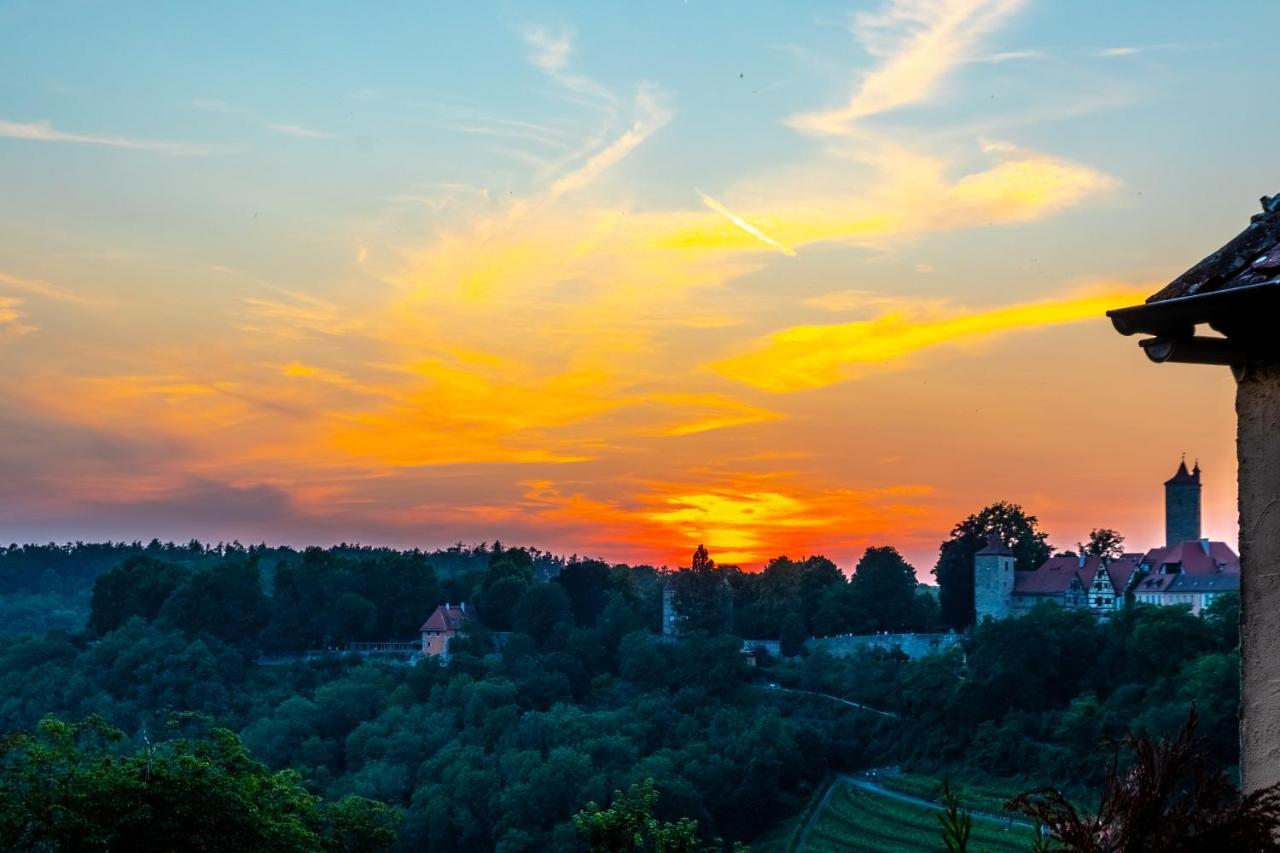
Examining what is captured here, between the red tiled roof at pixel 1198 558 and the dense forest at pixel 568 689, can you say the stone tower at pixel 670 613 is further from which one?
the red tiled roof at pixel 1198 558

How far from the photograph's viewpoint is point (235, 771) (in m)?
16.4

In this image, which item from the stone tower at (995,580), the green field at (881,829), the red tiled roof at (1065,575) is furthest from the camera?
the stone tower at (995,580)

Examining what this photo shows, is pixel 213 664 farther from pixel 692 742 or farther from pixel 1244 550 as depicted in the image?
pixel 1244 550

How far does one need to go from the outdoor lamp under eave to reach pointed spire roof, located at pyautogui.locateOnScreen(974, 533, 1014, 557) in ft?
166

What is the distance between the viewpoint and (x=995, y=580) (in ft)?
171

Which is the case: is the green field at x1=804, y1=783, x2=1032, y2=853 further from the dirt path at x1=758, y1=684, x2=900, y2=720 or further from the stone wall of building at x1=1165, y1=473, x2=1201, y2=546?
the stone wall of building at x1=1165, y1=473, x2=1201, y2=546

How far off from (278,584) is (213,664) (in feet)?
34.2

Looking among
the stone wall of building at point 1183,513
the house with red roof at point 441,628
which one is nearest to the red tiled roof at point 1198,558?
the stone wall of building at point 1183,513

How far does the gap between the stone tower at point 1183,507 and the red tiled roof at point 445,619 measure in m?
30.6

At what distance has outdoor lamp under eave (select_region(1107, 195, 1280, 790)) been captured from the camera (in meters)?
2.98

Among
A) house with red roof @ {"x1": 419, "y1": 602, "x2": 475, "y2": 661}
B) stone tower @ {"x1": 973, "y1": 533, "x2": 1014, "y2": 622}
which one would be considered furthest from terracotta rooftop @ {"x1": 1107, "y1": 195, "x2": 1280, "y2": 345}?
house with red roof @ {"x1": 419, "y1": 602, "x2": 475, "y2": 661}

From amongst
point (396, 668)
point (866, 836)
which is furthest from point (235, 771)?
point (396, 668)

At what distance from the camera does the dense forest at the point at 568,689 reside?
36.5 metres

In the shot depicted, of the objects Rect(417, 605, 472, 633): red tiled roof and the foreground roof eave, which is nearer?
the foreground roof eave
